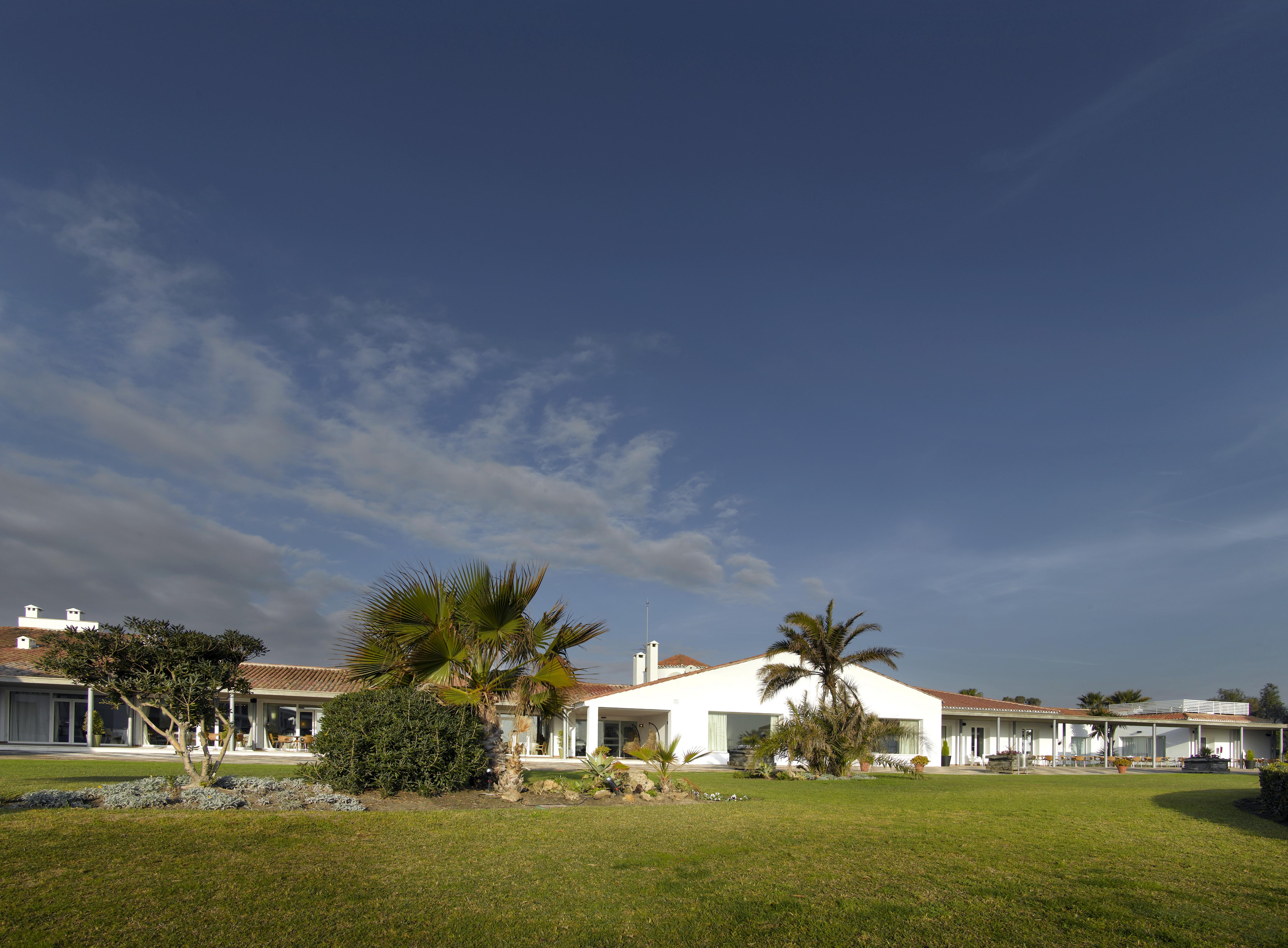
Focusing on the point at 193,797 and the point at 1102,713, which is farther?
the point at 1102,713

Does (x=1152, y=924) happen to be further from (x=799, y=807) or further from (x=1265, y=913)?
(x=799, y=807)

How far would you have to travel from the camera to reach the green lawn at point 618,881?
5.79m

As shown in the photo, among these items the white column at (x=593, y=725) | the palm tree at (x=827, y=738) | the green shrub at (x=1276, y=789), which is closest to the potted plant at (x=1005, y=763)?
the palm tree at (x=827, y=738)

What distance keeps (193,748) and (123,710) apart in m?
7.15

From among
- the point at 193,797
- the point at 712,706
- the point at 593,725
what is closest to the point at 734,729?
the point at 712,706

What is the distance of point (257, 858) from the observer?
25.4ft

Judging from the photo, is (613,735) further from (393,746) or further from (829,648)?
(393,746)

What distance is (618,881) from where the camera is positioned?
24.6 ft

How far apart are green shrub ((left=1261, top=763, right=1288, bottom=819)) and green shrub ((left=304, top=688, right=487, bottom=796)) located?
1322cm

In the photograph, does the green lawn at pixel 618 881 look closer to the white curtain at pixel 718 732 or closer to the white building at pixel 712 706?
the white building at pixel 712 706

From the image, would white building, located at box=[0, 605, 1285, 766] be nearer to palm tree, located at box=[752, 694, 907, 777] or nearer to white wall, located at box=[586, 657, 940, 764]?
white wall, located at box=[586, 657, 940, 764]

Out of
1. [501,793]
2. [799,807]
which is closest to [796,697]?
[799,807]

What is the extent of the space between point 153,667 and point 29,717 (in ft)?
92.8

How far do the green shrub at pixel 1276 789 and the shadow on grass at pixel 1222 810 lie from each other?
22 centimetres
